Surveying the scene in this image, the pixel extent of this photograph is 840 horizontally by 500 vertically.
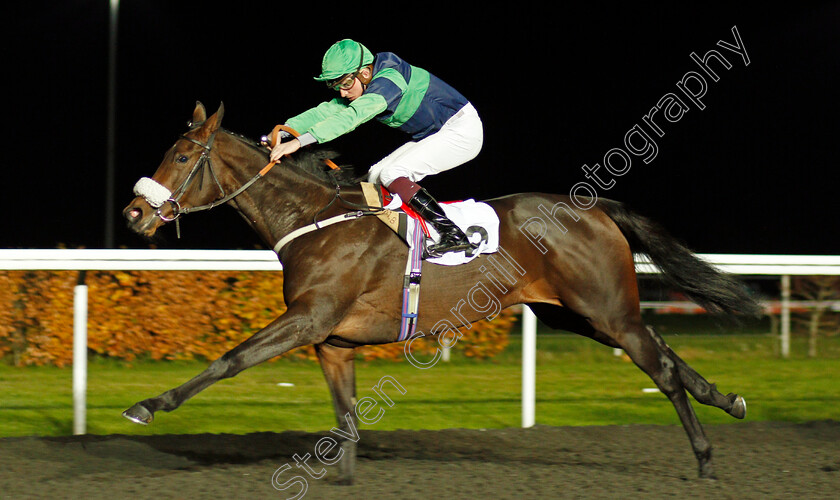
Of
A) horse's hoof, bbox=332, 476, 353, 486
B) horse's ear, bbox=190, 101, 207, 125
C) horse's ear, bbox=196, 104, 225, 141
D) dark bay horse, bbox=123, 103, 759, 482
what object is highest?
horse's ear, bbox=190, 101, 207, 125

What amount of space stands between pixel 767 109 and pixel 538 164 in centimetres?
537

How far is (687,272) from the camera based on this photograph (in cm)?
437

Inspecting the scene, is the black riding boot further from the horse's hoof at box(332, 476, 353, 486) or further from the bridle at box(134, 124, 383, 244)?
the horse's hoof at box(332, 476, 353, 486)

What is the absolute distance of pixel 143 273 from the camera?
616 cm

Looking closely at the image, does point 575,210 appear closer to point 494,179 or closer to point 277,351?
point 277,351

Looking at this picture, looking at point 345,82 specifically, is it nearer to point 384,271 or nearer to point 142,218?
point 384,271

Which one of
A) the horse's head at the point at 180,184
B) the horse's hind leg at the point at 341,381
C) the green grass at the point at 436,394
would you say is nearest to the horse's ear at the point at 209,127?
the horse's head at the point at 180,184

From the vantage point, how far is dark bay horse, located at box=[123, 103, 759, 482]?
3514mm

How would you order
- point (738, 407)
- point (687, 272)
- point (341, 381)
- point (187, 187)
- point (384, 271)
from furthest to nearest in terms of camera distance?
point (687, 272)
point (738, 407)
point (341, 381)
point (384, 271)
point (187, 187)

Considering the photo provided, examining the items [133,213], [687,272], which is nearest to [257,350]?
[133,213]

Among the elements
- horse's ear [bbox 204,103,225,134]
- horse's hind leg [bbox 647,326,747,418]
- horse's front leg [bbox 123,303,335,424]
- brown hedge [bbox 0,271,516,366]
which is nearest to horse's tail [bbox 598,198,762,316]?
horse's hind leg [bbox 647,326,747,418]

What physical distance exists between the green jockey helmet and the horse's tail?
1.51 meters

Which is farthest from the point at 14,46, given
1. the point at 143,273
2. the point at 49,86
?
the point at 143,273

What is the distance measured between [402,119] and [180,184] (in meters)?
1.07
